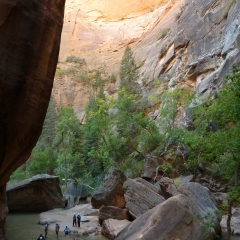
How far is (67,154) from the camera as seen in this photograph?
41125mm

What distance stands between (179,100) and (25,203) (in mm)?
19080

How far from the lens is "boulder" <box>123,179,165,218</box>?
65.4ft

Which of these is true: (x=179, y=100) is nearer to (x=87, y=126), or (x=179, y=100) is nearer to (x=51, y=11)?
(x=87, y=126)

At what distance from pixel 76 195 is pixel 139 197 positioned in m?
16.7

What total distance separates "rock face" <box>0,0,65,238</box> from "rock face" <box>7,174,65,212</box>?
72.6 feet

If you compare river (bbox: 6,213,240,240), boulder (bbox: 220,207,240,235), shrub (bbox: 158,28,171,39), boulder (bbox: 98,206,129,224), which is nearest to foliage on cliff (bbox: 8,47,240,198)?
boulder (bbox: 220,207,240,235)

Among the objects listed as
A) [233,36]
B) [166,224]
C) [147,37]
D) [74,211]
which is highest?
[147,37]

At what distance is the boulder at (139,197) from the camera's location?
65.4ft

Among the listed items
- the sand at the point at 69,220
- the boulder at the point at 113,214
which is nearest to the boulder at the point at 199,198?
the boulder at the point at 113,214

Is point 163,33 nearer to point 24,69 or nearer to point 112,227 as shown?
point 112,227

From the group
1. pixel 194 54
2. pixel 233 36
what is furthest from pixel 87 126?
pixel 233 36

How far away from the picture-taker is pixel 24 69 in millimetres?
8531

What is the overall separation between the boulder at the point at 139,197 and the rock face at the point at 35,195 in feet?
42.8

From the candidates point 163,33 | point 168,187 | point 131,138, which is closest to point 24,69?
point 168,187
